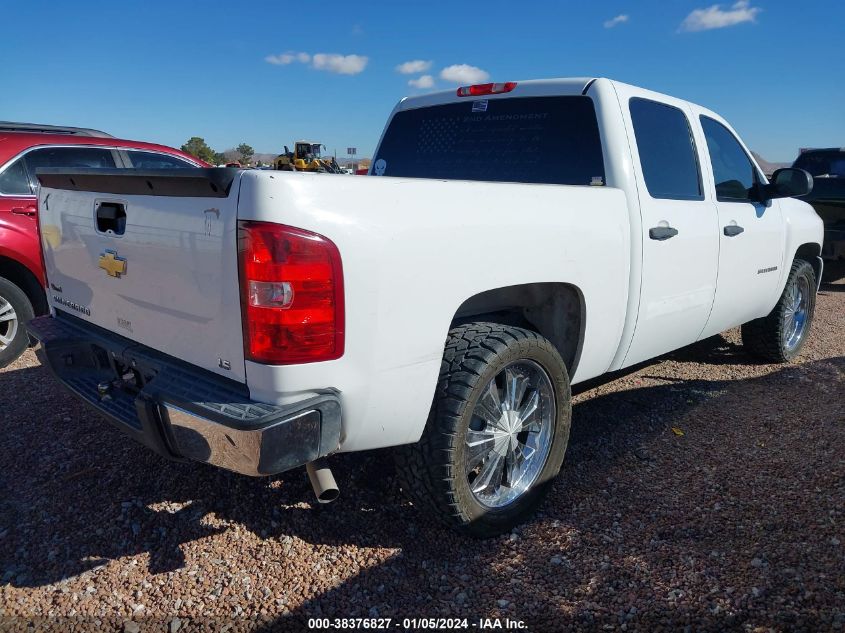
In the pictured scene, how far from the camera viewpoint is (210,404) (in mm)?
2094

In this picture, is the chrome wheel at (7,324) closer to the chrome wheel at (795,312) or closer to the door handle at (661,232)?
the door handle at (661,232)

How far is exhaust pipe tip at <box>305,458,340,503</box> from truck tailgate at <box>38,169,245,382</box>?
0.42 m

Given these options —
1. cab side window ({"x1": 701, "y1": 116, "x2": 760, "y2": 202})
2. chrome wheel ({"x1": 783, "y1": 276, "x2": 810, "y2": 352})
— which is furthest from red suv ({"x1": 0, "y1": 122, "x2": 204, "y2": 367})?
chrome wheel ({"x1": 783, "y1": 276, "x2": 810, "y2": 352})

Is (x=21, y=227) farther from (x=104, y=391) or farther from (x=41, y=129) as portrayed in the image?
(x=104, y=391)

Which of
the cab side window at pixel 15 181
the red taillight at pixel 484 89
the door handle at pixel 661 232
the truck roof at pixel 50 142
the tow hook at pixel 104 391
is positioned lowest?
the tow hook at pixel 104 391

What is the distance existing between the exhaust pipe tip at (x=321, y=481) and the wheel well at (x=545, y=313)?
34.3 inches

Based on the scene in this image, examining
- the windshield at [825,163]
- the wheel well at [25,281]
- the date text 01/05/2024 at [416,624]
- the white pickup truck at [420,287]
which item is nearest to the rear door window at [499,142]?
the white pickup truck at [420,287]

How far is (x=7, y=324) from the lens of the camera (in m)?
5.20

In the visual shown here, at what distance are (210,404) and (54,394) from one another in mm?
2967

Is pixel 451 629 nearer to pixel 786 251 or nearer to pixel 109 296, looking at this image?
pixel 109 296

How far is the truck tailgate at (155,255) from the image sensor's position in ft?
6.82

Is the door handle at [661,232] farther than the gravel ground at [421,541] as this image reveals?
Yes

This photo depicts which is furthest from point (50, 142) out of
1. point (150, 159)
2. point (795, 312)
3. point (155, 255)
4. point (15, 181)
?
point (795, 312)

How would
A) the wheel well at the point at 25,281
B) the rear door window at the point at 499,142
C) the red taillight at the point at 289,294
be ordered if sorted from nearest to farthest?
1. the red taillight at the point at 289,294
2. the rear door window at the point at 499,142
3. the wheel well at the point at 25,281
